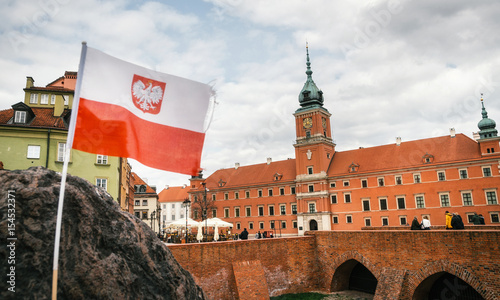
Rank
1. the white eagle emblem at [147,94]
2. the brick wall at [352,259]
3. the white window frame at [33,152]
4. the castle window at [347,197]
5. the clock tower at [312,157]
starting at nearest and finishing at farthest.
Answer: the white eagle emblem at [147,94] < the brick wall at [352,259] < the white window frame at [33,152] < the castle window at [347,197] < the clock tower at [312,157]

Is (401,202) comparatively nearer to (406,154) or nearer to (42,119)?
(406,154)

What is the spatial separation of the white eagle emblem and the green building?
17.8 meters

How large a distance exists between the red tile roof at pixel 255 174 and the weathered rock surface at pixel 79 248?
50.4 metres

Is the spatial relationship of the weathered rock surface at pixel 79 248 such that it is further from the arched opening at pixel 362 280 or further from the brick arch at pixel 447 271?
the arched opening at pixel 362 280

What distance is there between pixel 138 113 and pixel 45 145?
19.1 metres

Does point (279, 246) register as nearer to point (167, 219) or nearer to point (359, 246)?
point (359, 246)

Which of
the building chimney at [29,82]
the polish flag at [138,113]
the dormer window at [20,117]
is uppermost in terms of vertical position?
the building chimney at [29,82]

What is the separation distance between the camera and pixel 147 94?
5.25 meters

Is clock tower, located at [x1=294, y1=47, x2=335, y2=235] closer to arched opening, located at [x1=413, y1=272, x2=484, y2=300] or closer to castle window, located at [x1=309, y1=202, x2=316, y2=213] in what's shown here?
castle window, located at [x1=309, y1=202, x2=316, y2=213]

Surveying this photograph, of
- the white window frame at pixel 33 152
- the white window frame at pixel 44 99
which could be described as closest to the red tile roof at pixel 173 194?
the white window frame at pixel 44 99

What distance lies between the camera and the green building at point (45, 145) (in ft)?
67.0

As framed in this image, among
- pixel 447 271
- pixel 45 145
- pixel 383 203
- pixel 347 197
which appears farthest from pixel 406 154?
pixel 45 145

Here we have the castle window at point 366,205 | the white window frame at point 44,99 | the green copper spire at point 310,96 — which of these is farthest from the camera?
the green copper spire at point 310,96

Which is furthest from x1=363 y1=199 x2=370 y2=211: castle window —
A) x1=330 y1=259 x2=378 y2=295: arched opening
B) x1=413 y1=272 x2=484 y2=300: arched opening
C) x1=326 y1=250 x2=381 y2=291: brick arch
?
x1=413 y1=272 x2=484 y2=300: arched opening
